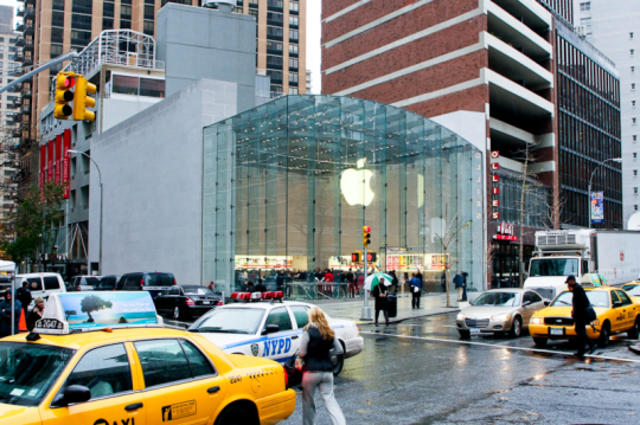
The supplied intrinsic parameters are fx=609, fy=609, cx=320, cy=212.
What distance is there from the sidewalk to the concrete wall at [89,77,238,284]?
928cm

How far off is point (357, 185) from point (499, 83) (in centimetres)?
1891

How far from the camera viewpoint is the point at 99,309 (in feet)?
39.9

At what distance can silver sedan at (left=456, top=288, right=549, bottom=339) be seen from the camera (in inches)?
683

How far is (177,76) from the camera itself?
2275 inches

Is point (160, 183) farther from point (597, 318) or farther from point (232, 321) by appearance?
point (232, 321)

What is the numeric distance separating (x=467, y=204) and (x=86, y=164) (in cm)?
3707

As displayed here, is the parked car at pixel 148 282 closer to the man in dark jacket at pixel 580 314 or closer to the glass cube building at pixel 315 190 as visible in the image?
the glass cube building at pixel 315 190

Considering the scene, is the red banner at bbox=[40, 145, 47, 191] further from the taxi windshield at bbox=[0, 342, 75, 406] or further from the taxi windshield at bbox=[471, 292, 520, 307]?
the taxi windshield at bbox=[0, 342, 75, 406]

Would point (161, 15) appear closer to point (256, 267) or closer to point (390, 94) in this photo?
point (390, 94)

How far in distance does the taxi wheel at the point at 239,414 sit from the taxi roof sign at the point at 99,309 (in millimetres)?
5900

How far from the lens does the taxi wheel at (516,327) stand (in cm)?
1756

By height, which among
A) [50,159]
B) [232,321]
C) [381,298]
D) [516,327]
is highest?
[50,159]

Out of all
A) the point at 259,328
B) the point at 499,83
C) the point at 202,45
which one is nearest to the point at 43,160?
the point at 202,45

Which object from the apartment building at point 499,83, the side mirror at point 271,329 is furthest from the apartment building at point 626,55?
the side mirror at point 271,329
